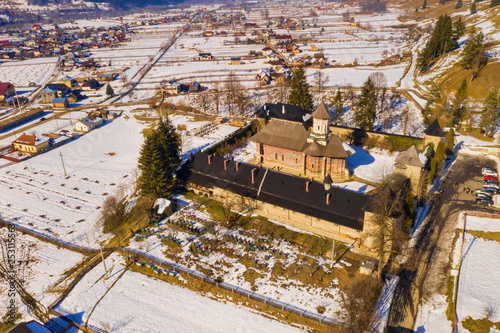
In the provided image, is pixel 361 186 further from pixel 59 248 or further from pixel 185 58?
pixel 185 58

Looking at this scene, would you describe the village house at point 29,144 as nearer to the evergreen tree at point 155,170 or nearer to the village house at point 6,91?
the evergreen tree at point 155,170

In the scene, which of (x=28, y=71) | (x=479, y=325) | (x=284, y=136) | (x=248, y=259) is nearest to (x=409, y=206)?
(x=479, y=325)

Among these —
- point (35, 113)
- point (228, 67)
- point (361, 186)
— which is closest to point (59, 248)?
point (361, 186)

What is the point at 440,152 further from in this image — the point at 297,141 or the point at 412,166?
the point at 297,141

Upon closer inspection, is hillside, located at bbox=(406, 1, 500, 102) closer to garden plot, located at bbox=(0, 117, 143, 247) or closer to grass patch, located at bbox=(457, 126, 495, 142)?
grass patch, located at bbox=(457, 126, 495, 142)

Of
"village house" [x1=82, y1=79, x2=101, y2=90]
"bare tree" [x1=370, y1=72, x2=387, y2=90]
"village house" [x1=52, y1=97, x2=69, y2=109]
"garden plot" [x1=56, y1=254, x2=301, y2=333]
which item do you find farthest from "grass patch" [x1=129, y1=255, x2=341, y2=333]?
"village house" [x1=82, y1=79, x2=101, y2=90]

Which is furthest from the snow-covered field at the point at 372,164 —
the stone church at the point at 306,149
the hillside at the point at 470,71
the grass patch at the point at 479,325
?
the hillside at the point at 470,71
